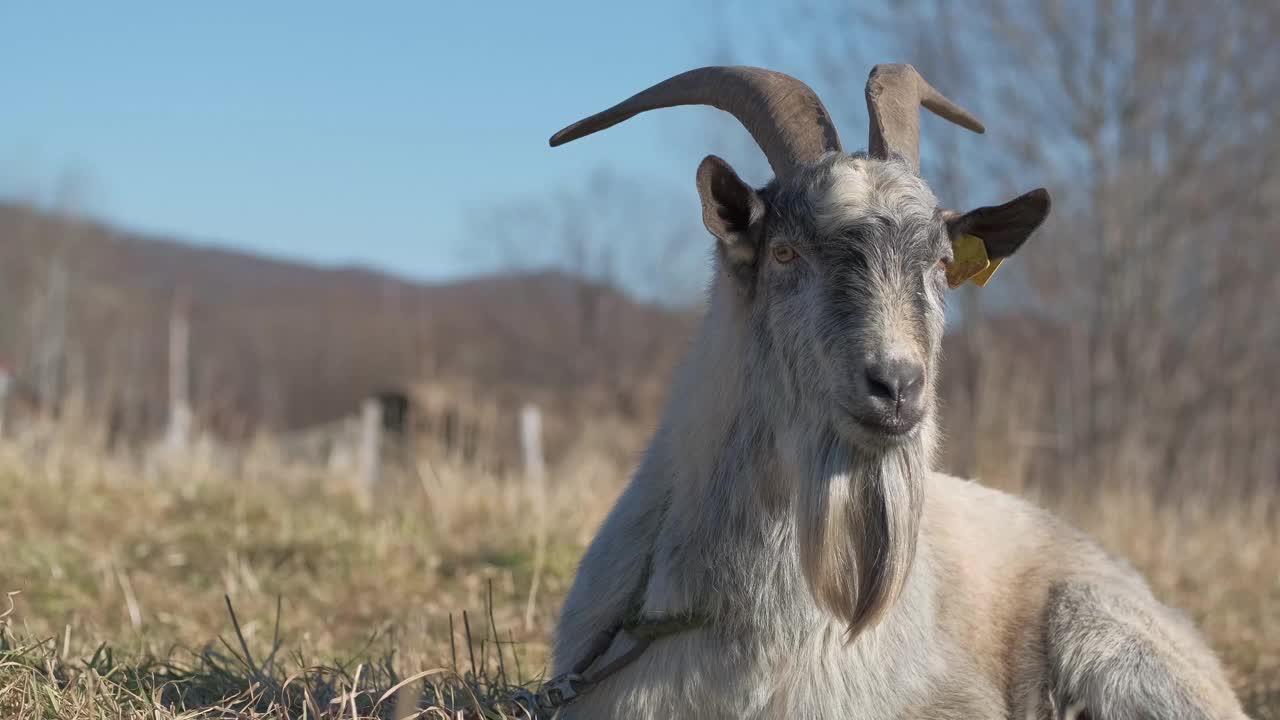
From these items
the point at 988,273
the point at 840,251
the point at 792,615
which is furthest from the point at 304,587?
the point at 840,251

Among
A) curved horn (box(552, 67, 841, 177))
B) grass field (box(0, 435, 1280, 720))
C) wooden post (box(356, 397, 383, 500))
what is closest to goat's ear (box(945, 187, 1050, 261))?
curved horn (box(552, 67, 841, 177))

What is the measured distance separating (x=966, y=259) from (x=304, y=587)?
4252 millimetres

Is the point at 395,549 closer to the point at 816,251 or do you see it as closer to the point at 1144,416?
the point at 816,251

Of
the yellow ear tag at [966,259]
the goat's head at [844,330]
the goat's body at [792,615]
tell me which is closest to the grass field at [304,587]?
the goat's body at [792,615]

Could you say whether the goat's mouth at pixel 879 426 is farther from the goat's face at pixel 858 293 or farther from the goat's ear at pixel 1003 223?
the goat's ear at pixel 1003 223

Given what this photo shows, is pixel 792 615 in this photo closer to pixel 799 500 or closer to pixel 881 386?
pixel 799 500

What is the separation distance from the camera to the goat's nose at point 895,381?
3338mm

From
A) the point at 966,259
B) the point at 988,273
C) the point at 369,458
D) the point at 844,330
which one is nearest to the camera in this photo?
the point at 844,330

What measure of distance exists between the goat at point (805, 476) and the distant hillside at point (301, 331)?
20.6 m

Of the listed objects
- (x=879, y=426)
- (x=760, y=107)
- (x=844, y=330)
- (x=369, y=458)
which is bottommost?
(x=369, y=458)

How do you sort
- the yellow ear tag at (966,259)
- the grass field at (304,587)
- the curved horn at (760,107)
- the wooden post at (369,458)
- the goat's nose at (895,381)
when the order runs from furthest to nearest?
1. the wooden post at (369,458)
2. the grass field at (304,587)
3. the yellow ear tag at (966,259)
4. the curved horn at (760,107)
5. the goat's nose at (895,381)

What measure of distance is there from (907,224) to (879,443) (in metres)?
0.67

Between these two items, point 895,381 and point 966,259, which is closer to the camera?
point 895,381

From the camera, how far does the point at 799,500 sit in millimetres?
3627
